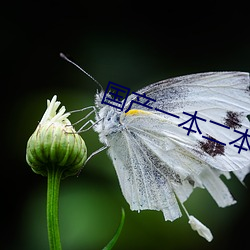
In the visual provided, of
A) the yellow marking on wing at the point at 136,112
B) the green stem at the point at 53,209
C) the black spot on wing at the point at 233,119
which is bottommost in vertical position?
the green stem at the point at 53,209

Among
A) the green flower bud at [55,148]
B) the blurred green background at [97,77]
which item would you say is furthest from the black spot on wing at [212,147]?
the blurred green background at [97,77]

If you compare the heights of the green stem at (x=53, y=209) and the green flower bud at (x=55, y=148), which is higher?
the green flower bud at (x=55, y=148)

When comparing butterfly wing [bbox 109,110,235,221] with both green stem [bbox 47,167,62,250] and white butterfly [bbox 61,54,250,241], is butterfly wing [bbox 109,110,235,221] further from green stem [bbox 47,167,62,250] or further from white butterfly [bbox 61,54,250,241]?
green stem [bbox 47,167,62,250]

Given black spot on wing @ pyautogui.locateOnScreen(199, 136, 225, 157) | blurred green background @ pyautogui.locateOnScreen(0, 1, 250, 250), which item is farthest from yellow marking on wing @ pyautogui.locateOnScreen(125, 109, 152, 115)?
blurred green background @ pyautogui.locateOnScreen(0, 1, 250, 250)

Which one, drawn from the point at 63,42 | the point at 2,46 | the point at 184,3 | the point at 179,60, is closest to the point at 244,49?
the point at 179,60

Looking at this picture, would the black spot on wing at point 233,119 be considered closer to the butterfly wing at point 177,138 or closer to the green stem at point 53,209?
the butterfly wing at point 177,138

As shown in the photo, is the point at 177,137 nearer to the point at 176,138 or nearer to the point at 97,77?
the point at 176,138

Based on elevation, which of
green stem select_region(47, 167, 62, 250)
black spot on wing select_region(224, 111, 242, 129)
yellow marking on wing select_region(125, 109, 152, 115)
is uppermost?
yellow marking on wing select_region(125, 109, 152, 115)
